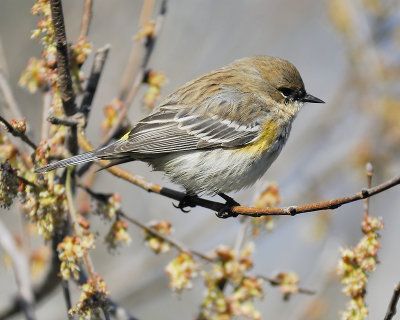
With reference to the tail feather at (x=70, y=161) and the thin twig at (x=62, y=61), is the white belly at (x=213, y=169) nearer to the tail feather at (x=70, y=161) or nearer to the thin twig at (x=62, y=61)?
the tail feather at (x=70, y=161)

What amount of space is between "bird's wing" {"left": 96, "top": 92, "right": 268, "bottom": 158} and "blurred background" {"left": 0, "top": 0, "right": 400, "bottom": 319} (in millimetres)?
800

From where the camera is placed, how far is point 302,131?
6586 millimetres

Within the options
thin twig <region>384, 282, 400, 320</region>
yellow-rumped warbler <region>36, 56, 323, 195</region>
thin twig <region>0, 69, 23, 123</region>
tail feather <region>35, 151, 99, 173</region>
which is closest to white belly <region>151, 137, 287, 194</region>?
yellow-rumped warbler <region>36, 56, 323, 195</region>

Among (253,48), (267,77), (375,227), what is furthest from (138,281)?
(253,48)

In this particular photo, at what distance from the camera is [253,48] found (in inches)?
263

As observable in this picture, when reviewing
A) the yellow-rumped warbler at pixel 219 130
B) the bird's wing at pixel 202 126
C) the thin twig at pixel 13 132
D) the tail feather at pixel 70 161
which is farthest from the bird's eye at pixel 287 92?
the thin twig at pixel 13 132

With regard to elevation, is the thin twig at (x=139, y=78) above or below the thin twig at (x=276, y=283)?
above

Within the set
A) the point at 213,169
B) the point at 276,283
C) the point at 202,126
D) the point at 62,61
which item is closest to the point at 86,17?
the point at 62,61

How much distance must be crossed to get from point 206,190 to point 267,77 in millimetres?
1247

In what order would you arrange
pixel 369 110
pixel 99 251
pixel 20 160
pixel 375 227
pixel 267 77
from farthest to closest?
pixel 99 251 → pixel 369 110 → pixel 267 77 → pixel 20 160 → pixel 375 227

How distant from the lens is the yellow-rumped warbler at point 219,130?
3.92 m

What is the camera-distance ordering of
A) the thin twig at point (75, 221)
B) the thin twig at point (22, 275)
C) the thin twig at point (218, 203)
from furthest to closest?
the thin twig at point (22, 275) < the thin twig at point (75, 221) < the thin twig at point (218, 203)

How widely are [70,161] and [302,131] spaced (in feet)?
12.9

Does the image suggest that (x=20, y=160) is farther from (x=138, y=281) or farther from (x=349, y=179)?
(x=349, y=179)
